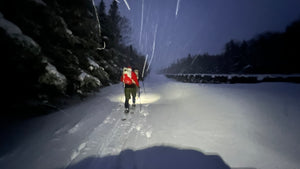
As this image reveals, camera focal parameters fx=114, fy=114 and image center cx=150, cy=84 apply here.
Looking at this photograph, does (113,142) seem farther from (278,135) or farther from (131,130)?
(278,135)

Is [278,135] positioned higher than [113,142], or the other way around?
[278,135]

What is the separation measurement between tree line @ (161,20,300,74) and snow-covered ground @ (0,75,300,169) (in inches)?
1424

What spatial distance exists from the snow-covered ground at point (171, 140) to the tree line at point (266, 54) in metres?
36.2

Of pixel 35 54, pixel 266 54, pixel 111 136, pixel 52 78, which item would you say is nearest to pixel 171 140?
pixel 111 136

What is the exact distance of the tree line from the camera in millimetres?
27469

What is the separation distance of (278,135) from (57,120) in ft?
19.3

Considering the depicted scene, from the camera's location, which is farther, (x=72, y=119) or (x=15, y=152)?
(x=72, y=119)

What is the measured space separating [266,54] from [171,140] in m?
48.4

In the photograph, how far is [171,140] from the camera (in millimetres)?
2627

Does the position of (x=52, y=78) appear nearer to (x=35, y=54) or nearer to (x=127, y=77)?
(x=35, y=54)

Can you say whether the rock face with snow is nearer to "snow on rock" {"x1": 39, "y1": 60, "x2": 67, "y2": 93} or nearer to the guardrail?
"snow on rock" {"x1": 39, "y1": 60, "x2": 67, "y2": 93}

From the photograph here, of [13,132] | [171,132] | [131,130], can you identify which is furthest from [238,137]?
[13,132]

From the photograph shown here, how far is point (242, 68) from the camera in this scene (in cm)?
3928

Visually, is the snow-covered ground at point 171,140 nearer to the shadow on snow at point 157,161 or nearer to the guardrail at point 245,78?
the shadow on snow at point 157,161
